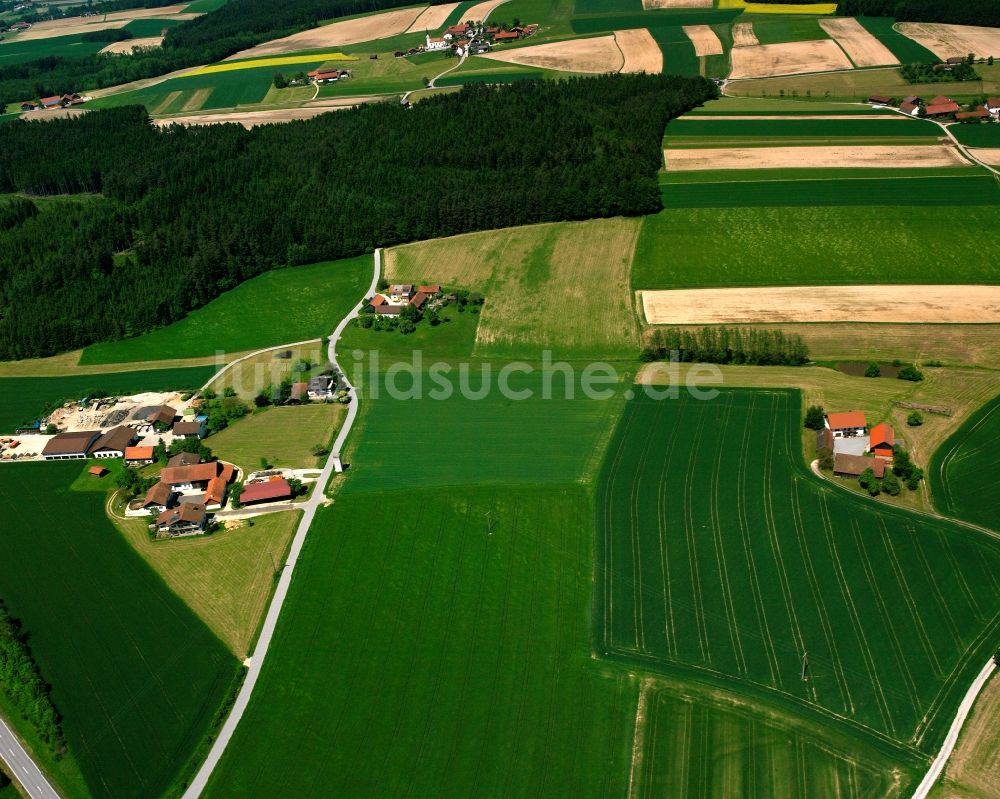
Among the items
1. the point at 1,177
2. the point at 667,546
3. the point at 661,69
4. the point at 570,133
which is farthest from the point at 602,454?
the point at 1,177

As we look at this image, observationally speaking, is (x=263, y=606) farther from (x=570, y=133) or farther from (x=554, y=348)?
(x=570, y=133)

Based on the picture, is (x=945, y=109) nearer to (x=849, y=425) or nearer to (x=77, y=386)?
(x=849, y=425)

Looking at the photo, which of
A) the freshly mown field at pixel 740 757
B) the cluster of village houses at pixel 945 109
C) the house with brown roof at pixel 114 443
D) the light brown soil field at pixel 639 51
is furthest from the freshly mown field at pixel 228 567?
the light brown soil field at pixel 639 51

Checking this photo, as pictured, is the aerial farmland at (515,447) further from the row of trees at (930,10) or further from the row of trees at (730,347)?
the row of trees at (930,10)

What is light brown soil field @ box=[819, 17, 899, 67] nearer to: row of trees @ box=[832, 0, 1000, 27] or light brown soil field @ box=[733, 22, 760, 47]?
row of trees @ box=[832, 0, 1000, 27]

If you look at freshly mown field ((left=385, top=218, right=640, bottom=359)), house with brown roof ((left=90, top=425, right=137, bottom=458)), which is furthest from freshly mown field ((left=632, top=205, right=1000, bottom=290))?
house with brown roof ((left=90, top=425, right=137, bottom=458))

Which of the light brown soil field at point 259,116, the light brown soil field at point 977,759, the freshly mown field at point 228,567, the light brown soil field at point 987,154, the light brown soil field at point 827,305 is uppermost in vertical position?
the light brown soil field at point 259,116
